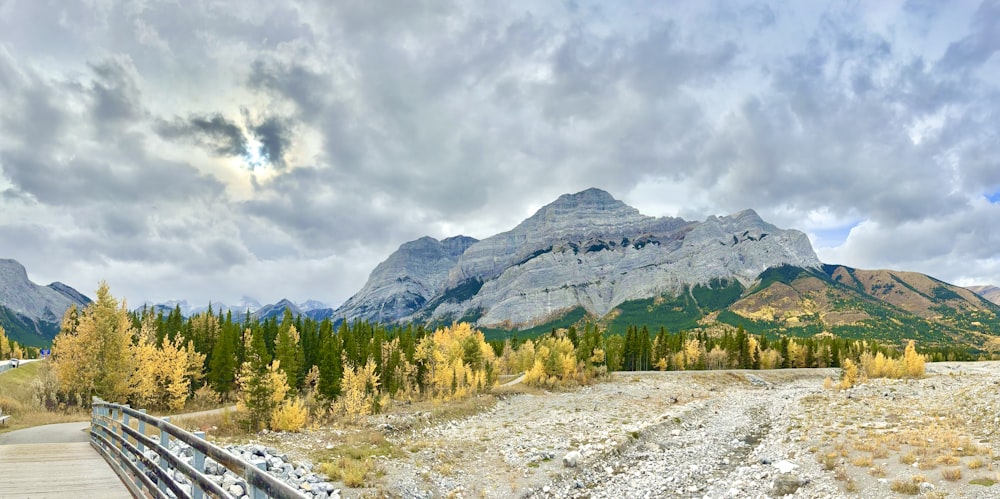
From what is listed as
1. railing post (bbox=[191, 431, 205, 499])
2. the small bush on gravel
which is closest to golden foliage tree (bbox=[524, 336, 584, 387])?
the small bush on gravel

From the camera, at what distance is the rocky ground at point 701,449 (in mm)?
23094

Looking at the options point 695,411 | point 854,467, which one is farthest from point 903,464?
point 695,411

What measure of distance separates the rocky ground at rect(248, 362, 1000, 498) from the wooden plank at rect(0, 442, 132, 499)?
38.5 ft

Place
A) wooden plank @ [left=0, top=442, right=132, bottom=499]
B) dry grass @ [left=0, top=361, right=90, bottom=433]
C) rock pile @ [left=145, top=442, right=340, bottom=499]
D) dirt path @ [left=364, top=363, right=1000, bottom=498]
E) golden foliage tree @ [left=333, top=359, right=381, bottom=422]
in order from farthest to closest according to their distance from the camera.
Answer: golden foliage tree @ [left=333, top=359, right=381, bottom=422] < dry grass @ [left=0, top=361, right=90, bottom=433] < dirt path @ [left=364, top=363, right=1000, bottom=498] < rock pile @ [left=145, top=442, right=340, bottom=499] < wooden plank @ [left=0, top=442, right=132, bottom=499]

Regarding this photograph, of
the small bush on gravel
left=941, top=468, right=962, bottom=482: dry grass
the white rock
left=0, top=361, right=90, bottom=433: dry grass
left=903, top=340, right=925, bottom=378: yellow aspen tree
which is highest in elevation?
left=0, top=361, right=90, bottom=433: dry grass

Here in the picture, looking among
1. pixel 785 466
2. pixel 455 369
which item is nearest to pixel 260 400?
pixel 785 466

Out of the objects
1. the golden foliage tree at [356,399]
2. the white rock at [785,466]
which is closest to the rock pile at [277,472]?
the golden foliage tree at [356,399]

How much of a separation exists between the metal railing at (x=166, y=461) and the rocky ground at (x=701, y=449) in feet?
36.0

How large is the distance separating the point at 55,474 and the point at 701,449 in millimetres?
36359

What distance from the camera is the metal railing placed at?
625 cm

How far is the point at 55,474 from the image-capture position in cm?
1360

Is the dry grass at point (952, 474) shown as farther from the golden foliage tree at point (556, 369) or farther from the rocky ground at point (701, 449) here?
the golden foliage tree at point (556, 369)

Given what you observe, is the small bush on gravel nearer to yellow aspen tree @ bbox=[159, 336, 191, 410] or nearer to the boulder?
the boulder

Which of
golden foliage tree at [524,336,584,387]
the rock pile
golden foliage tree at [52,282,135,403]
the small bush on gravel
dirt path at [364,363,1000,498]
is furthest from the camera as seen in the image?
golden foliage tree at [524,336,584,387]
